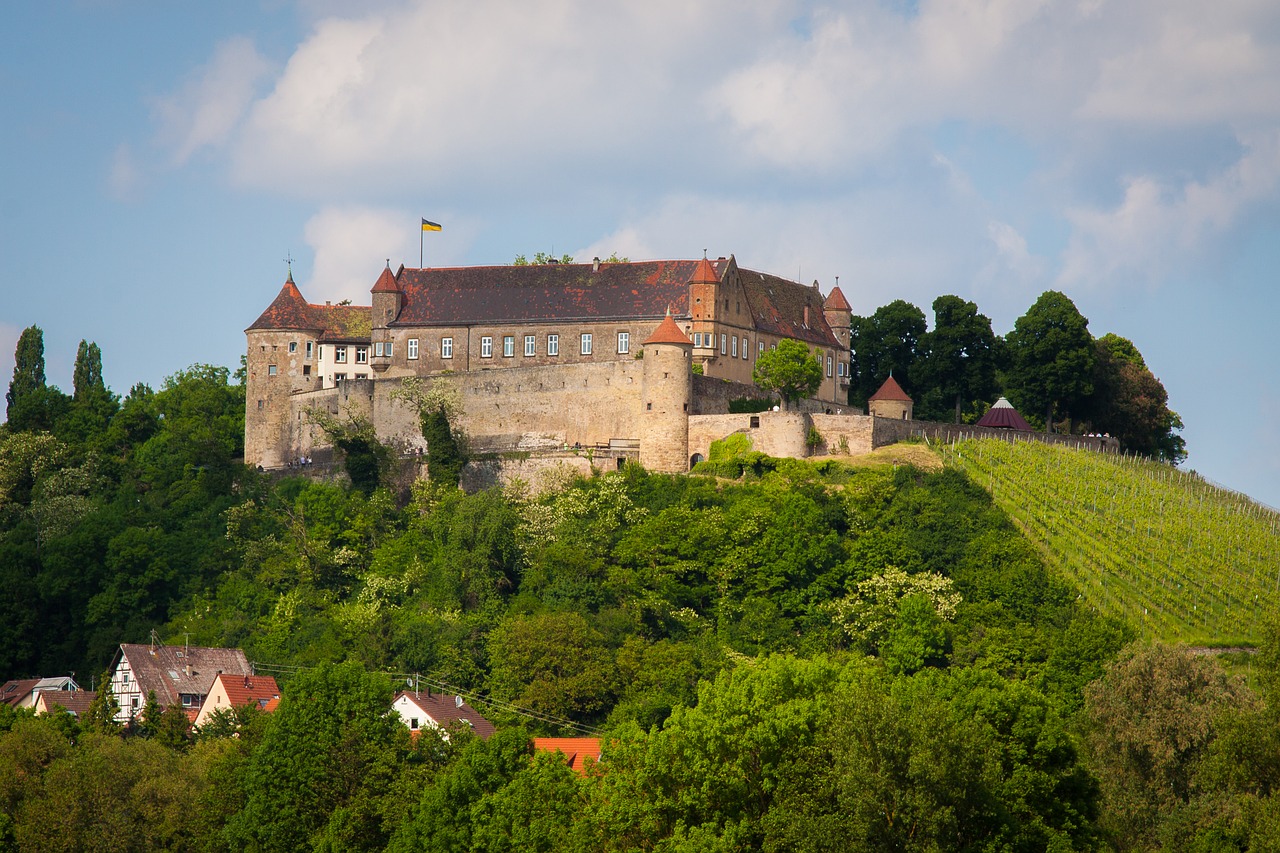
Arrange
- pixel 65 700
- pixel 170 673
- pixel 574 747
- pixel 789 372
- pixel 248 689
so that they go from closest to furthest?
pixel 574 747 → pixel 248 689 → pixel 65 700 → pixel 170 673 → pixel 789 372

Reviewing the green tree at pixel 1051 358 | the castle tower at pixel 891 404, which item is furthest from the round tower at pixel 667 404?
the green tree at pixel 1051 358

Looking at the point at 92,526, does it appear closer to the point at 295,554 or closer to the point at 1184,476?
the point at 295,554

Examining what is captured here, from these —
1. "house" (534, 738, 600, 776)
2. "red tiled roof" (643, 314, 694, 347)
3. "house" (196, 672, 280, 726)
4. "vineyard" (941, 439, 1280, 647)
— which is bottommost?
"house" (534, 738, 600, 776)

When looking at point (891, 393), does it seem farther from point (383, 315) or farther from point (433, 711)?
point (433, 711)

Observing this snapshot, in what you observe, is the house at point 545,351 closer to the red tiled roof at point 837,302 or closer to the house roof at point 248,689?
the red tiled roof at point 837,302

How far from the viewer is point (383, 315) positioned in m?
77.2

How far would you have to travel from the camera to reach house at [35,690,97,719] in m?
59.3

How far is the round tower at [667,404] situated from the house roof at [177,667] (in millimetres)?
14515

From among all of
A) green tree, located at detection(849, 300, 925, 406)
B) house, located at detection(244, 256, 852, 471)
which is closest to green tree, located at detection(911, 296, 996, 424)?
green tree, located at detection(849, 300, 925, 406)

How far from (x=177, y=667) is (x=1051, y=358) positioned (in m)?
36.1

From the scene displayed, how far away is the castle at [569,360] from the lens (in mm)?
67312

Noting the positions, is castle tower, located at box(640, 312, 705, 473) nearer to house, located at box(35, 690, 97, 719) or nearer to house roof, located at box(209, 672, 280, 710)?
house roof, located at box(209, 672, 280, 710)

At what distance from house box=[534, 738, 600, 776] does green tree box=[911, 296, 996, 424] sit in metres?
31.9

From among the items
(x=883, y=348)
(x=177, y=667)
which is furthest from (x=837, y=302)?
(x=177, y=667)
